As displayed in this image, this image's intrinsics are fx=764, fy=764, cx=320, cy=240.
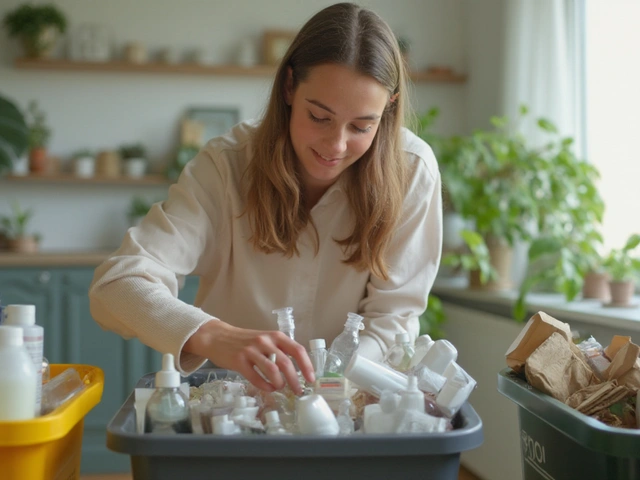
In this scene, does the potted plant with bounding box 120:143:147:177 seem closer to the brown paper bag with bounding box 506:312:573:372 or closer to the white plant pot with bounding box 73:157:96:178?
the white plant pot with bounding box 73:157:96:178

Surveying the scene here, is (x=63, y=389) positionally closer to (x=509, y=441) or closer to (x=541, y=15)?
(x=509, y=441)

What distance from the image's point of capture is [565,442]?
104 cm

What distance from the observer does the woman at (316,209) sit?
1291 mm

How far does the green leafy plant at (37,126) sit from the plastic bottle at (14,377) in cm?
333

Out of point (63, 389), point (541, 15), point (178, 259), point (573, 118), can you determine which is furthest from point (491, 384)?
point (63, 389)

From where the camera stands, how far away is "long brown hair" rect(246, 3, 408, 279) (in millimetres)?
1388

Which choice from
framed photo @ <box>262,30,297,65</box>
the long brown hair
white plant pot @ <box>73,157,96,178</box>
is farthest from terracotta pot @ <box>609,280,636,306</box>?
white plant pot @ <box>73,157,96,178</box>

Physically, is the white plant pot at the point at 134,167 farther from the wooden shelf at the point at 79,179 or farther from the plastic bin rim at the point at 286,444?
the plastic bin rim at the point at 286,444

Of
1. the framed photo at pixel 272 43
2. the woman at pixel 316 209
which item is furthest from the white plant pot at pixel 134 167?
the woman at pixel 316 209

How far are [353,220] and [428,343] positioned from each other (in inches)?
16.4

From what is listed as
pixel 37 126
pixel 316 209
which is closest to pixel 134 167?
pixel 37 126

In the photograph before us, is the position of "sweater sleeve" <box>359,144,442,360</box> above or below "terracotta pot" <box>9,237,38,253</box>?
above

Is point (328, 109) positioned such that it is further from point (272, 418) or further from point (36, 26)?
point (36, 26)

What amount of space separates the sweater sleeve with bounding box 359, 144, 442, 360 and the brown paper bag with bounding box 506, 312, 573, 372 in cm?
29
